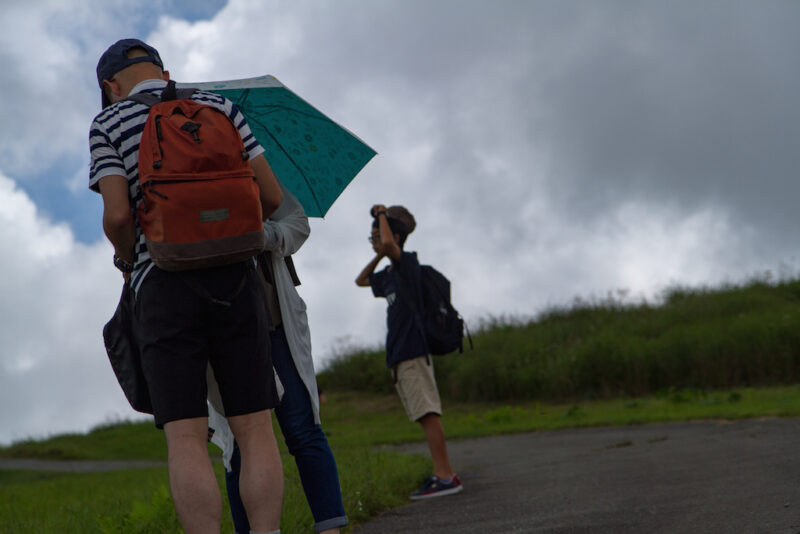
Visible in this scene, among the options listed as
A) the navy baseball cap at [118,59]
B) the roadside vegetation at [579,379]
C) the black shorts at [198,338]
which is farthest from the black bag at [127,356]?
the roadside vegetation at [579,379]

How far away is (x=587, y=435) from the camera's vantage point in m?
11.5

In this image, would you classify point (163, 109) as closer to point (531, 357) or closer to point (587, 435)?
point (587, 435)

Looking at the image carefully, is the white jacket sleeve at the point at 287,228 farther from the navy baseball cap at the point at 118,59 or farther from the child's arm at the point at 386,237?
the child's arm at the point at 386,237

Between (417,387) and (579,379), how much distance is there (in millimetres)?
12555

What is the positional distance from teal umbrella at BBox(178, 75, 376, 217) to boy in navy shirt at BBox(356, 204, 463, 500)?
2.11m

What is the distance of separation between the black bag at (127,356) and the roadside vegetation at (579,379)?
801 cm

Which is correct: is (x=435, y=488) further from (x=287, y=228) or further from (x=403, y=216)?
(x=287, y=228)

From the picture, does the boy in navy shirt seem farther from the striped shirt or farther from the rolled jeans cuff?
the striped shirt

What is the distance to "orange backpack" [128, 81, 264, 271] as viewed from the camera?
9.12ft

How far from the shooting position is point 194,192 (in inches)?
109

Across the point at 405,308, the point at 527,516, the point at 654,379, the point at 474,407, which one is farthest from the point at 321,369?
the point at 527,516

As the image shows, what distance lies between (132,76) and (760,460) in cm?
558

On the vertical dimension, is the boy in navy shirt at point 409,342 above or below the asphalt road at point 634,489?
above

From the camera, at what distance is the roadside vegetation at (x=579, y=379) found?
14.1m
